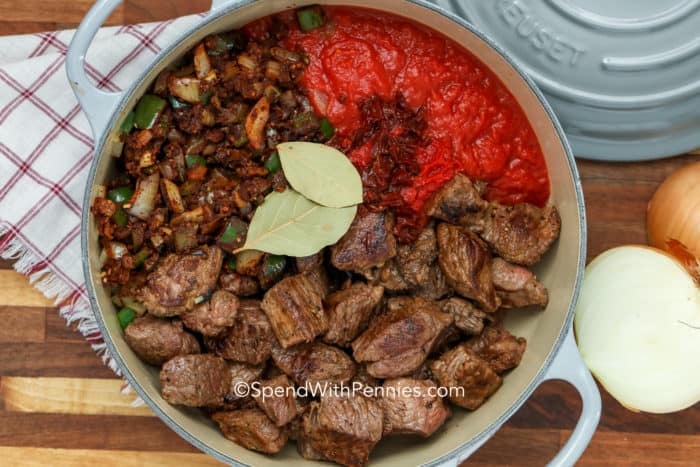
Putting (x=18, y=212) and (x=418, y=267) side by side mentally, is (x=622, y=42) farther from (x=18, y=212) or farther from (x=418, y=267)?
(x=18, y=212)

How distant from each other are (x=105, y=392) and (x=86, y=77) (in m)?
1.23

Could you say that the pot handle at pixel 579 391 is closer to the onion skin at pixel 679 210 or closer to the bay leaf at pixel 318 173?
the onion skin at pixel 679 210

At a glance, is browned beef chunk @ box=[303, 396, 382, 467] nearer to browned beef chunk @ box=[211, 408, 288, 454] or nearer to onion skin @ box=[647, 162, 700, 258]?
browned beef chunk @ box=[211, 408, 288, 454]

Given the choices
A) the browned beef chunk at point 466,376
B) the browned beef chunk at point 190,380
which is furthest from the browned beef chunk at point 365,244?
the browned beef chunk at point 190,380

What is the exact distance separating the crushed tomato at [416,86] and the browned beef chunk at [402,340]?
428 mm

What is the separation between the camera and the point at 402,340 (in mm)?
2205

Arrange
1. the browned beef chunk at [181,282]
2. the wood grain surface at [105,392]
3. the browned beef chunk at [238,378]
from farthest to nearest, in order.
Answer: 1. the wood grain surface at [105,392]
2. the browned beef chunk at [238,378]
3. the browned beef chunk at [181,282]

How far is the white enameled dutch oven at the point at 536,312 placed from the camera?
6.62 feet

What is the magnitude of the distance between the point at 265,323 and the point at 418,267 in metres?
0.56

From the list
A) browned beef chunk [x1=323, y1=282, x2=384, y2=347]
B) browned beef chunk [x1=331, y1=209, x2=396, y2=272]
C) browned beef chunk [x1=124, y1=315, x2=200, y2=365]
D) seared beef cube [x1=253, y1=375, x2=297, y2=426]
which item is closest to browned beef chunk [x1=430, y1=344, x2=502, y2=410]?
browned beef chunk [x1=323, y1=282, x2=384, y2=347]

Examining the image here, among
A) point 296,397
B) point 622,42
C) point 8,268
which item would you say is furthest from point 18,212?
point 622,42

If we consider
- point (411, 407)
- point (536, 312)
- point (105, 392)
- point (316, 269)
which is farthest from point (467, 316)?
point (105, 392)

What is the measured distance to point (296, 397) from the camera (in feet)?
7.47

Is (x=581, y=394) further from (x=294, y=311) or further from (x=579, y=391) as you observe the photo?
(x=294, y=311)
